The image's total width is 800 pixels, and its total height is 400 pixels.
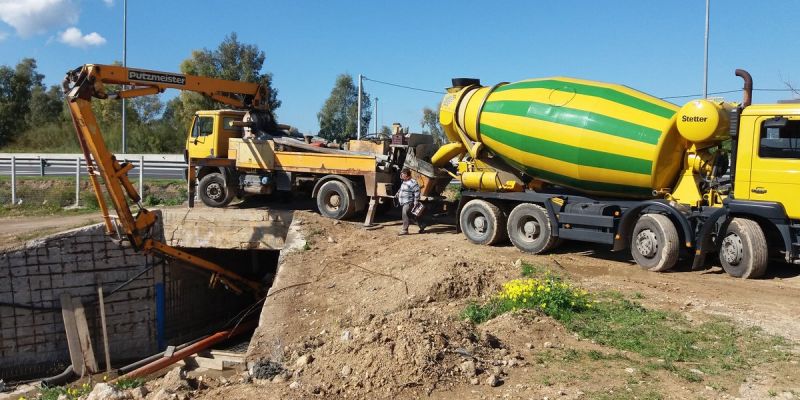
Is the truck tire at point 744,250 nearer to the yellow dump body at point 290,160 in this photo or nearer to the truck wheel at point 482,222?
the truck wheel at point 482,222

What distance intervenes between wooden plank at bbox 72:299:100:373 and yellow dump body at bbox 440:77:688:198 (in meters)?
9.45

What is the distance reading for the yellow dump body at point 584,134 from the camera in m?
9.22

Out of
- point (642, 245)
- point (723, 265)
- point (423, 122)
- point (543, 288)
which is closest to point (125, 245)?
point (543, 288)

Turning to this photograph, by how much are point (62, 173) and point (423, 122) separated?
28.2 metres

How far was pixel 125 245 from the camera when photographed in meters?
13.1

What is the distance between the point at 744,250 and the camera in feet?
28.5

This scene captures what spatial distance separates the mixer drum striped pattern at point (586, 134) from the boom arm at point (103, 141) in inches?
276

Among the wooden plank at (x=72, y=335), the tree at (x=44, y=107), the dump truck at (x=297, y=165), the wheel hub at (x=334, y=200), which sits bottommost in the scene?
the wooden plank at (x=72, y=335)

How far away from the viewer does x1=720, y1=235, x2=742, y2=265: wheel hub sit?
8.77 m

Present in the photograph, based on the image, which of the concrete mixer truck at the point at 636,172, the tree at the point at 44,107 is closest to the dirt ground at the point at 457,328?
the concrete mixer truck at the point at 636,172

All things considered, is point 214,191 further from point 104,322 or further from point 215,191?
point 104,322

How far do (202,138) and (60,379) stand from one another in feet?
21.0

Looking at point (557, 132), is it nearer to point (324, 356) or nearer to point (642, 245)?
point (642, 245)

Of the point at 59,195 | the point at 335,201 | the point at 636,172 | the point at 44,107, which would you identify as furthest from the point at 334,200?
the point at 44,107
